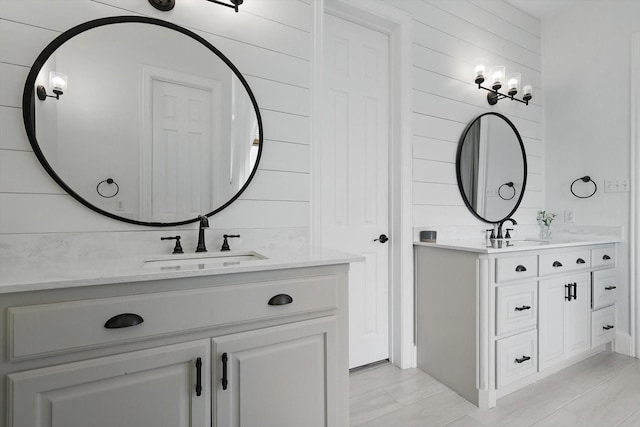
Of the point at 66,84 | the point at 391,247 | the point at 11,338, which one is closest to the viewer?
the point at 11,338

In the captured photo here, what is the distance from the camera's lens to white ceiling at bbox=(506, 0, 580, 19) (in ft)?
9.25

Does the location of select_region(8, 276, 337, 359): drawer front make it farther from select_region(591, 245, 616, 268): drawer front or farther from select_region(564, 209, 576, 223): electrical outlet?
select_region(564, 209, 576, 223): electrical outlet

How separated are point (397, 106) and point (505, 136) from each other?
119 centimetres

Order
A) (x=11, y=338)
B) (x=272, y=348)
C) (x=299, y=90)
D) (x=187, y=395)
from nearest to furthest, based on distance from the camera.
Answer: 1. (x=11, y=338)
2. (x=187, y=395)
3. (x=272, y=348)
4. (x=299, y=90)

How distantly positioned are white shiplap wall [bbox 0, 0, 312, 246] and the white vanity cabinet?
0.57 metres

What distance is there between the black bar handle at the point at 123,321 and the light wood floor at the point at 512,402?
131cm

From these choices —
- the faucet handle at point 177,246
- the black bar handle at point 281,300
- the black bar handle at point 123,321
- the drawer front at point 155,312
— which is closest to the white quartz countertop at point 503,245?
the drawer front at point 155,312

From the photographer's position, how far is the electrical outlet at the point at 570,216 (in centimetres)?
282

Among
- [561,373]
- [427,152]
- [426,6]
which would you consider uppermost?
[426,6]

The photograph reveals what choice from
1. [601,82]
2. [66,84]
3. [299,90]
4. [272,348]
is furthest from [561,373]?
[66,84]

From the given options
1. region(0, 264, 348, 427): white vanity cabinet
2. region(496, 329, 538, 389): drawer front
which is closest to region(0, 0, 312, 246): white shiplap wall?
region(0, 264, 348, 427): white vanity cabinet

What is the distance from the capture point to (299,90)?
Result: 1.86 metres

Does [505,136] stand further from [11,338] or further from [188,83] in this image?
[11,338]

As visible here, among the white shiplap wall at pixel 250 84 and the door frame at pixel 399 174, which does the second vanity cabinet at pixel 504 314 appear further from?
the white shiplap wall at pixel 250 84
